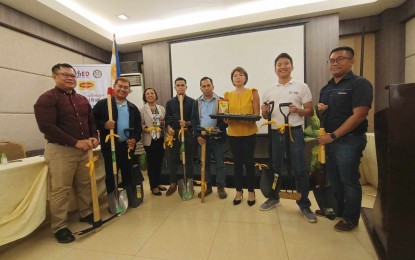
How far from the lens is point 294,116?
2.06 m

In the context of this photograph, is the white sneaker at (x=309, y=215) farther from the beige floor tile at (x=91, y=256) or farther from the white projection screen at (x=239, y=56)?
the white projection screen at (x=239, y=56)

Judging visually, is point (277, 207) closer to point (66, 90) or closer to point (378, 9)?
point (66, 90)

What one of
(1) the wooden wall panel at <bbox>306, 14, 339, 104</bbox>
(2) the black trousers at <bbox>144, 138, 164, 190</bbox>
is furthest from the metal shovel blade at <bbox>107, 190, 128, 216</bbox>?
(1) the wooden wall panel at <bbox>306, 14, 339, 104</bbox>

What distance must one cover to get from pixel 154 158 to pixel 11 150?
163 cm

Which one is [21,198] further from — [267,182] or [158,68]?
[158,68]

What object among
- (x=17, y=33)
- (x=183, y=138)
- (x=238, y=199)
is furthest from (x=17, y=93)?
(x=238, y=199)

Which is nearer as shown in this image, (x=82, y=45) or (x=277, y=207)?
→ (x=277, y=207)

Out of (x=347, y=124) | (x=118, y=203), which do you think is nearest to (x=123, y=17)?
(x=118, y=203)

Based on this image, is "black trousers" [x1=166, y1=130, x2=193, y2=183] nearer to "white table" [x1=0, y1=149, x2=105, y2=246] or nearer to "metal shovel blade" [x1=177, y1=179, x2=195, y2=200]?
"metal shovel blade" [x1=177, y1=179, x2=195, y2=200]

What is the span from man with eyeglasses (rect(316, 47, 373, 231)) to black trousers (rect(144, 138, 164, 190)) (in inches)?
77.1

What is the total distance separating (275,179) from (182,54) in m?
3.33

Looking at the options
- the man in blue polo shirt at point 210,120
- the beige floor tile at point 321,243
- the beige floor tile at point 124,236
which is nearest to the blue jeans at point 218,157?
the man in blue polo shirt at point 210,120

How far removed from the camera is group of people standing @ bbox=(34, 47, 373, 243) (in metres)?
1.80

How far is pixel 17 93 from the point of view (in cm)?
329
